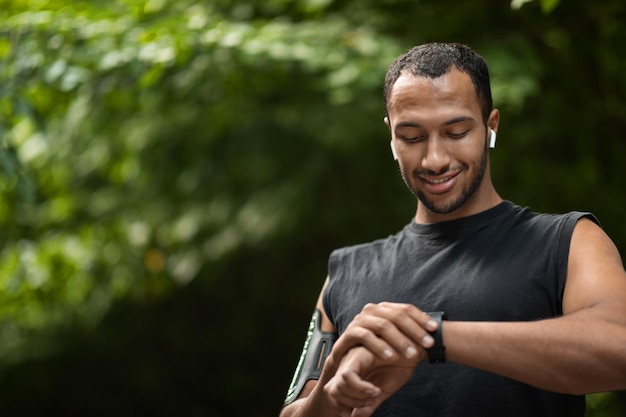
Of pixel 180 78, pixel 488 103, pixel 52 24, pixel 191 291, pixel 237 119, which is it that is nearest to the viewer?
pixel 488 103

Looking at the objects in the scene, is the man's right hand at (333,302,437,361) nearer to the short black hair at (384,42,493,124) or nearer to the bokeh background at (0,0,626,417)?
the short black hair at (384,42,493,124)

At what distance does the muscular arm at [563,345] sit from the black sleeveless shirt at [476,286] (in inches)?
5.7

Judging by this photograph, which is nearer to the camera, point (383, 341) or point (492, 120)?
point (383, 341)

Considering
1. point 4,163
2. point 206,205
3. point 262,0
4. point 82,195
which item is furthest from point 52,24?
point 82,195

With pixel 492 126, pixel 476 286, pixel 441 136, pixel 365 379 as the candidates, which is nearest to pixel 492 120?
pixel 492 126

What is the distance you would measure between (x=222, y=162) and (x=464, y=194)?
162 inches

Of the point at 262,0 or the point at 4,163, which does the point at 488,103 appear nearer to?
the point at 4,163

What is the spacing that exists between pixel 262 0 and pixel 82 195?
7.46ft

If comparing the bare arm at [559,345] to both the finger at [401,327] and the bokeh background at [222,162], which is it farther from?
the bokeh background at [222,162]

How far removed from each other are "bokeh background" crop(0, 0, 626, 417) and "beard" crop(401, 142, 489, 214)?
194cm

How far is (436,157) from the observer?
2.35m

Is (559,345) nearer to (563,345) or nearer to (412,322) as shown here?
(563,345)

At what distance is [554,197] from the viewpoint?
224 inches

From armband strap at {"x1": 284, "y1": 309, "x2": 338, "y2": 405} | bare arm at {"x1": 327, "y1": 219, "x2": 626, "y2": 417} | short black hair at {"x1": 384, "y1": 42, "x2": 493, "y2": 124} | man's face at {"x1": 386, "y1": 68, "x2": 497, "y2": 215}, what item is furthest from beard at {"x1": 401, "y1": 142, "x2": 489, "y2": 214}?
armband strap at {"x1": 284, "y1": 309, "x2": 338, "y2": 405}
